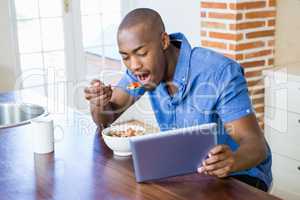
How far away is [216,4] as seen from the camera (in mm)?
3287

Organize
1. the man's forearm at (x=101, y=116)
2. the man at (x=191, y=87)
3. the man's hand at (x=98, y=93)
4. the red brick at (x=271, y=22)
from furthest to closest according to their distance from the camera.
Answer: the red brick at (x=271, y=22) < the man's forearm at (x=101, y=116) < the man's hand at (x=98, y=93) < the man at (x=191, y=87)

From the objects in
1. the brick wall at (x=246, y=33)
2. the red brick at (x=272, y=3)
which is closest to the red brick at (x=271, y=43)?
the brick wall at (x=246, y=33)

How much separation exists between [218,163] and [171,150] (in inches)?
5.8

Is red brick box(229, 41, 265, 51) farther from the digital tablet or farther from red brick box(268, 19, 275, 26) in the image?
the digital tablet

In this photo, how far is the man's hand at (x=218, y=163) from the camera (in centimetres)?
147

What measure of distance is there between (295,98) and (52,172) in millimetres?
1871

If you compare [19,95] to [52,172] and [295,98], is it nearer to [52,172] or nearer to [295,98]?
[52,172]

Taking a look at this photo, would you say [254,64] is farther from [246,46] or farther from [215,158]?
[215,158]

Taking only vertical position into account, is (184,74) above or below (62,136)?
above

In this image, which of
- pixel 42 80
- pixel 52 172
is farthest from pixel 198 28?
pixel 52 172

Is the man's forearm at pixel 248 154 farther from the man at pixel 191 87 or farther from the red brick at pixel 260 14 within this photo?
the red brick at pixel 260 14

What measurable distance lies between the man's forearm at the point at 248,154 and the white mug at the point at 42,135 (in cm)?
68

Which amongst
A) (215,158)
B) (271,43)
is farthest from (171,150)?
(271,43)

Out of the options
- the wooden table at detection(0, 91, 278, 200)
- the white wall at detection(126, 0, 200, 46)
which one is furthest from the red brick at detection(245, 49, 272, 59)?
the wooden table at detection(0, 91, 278, 200)
